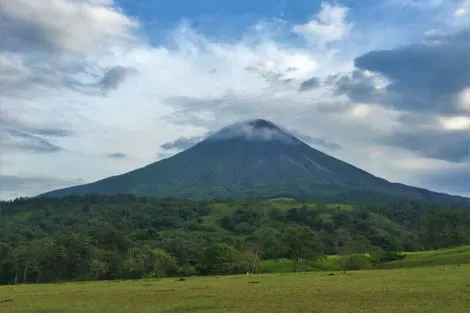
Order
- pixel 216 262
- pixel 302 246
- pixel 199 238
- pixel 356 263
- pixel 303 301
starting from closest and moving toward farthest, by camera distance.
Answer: pixel 303 301 < pixel 356 263 < pixel 216 262 < pixel 302 246 < pixel 199 238

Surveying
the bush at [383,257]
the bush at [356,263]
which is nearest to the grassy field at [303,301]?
the bush at [356,263]

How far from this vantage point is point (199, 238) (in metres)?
119

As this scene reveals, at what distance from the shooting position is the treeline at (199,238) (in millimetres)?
80062

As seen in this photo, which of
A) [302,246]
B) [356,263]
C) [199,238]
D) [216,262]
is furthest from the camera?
[199,238]

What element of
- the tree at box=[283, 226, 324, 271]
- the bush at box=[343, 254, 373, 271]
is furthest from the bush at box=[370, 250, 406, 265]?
the tree at box=[283, 226, 324, 271]

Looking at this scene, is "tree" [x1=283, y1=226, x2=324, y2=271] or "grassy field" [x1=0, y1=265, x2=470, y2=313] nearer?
"grassy field" [x1=0, y1=265, x2=470, y2=313]

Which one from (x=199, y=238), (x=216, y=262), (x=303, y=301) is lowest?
(x=216, y=262)

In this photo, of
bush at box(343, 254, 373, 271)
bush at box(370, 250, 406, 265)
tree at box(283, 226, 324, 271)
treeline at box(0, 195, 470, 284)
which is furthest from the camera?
treeline at box(0, 195, 470, 284)

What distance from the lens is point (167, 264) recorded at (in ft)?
271

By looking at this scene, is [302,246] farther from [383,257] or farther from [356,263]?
[383,257]

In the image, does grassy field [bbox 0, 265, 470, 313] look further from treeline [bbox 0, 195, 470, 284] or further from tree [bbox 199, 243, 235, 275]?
tree [bbox 199, 243, 235, 275]

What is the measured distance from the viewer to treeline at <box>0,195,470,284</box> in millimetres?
80062

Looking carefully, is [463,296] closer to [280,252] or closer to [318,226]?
[280,252]

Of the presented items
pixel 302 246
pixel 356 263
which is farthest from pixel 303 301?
pixel 302 246
